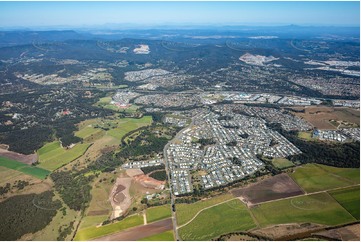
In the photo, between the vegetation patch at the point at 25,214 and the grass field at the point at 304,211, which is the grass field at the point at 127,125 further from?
the grass field at the point at 304,211

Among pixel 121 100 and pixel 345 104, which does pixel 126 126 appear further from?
pixel 345 104

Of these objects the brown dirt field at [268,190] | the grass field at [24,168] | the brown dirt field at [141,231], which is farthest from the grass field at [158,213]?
the grass field at [24,168]

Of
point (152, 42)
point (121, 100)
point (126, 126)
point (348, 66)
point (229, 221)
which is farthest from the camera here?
point (152, 42)

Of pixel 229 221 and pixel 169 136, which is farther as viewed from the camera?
pixel 169 136

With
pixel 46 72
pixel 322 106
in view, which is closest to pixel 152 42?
pixel 46 72

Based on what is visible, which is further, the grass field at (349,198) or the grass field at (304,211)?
the grass field at (349,198)

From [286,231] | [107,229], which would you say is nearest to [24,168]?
[107,229]

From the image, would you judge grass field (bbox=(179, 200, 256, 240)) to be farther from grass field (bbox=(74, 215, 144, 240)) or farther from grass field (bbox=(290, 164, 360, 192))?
grass field (bbox=(290, 164, 360, 192))
